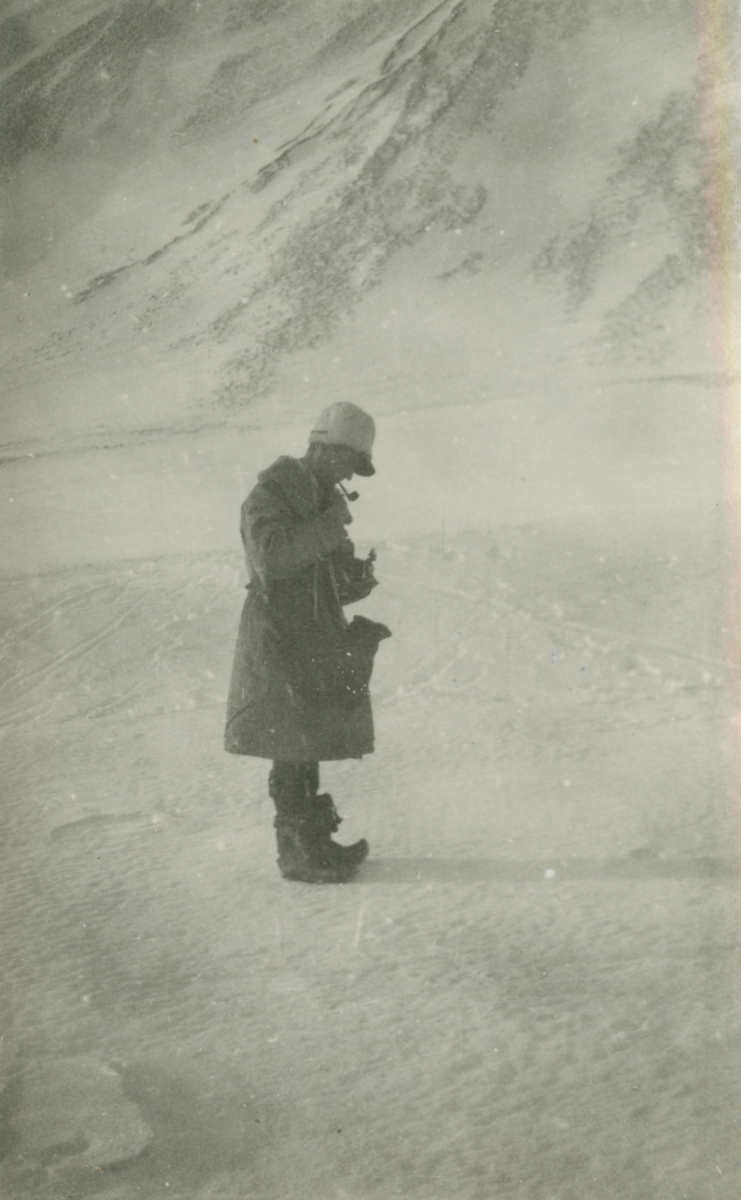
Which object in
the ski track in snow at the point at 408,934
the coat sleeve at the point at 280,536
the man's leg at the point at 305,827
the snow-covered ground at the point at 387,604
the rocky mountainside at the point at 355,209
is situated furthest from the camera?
Answer: the rocky mountainside at the point at 355,209

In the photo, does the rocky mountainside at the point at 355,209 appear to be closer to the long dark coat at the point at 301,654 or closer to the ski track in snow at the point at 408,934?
the ski track in snow at the point at 408,934

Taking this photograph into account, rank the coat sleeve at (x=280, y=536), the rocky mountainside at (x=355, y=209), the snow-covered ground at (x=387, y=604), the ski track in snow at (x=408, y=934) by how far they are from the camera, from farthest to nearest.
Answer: the rocky mountainside at (x=355, y=209)
the coat sleeve at (x=280, y=536)
the snow-covered ground at (x=387, y=604)
the ski track in snow at (x=408, y=934)

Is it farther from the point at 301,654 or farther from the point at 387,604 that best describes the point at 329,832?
the point at 387,604

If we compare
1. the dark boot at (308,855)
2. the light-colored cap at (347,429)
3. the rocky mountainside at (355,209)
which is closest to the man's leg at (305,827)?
the dark boot at (308,855)

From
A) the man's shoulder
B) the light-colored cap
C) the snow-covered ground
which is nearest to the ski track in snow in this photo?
the snow-covered ground

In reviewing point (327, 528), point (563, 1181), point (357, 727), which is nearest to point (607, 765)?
point (357, 727)

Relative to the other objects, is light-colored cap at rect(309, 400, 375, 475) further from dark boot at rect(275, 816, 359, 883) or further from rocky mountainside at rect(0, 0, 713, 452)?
rocky mountainside at rect(0, 0, 713, 452)

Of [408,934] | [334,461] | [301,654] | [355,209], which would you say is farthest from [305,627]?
[355,209]
